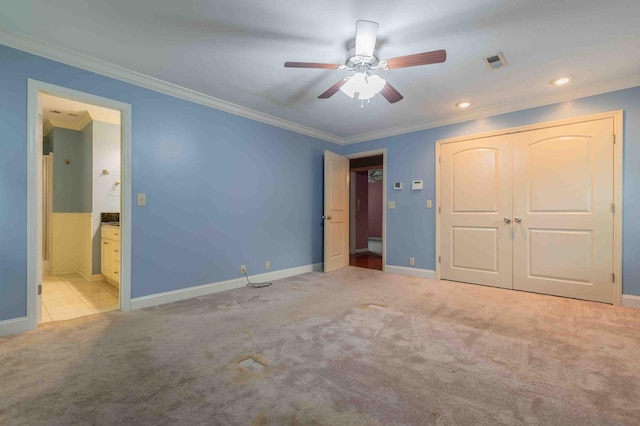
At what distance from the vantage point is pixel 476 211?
13.2ft

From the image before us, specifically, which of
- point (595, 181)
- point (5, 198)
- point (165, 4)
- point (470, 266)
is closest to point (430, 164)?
point (470, 266)

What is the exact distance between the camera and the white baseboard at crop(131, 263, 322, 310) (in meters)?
3.00

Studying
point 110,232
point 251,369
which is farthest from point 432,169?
point 110,232

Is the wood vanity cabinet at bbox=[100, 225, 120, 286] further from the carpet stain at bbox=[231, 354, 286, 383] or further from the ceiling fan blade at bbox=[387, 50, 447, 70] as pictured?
the ceiling fan blade at bbox=[387, 50, 447, 70]

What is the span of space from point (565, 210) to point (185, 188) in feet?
14.6

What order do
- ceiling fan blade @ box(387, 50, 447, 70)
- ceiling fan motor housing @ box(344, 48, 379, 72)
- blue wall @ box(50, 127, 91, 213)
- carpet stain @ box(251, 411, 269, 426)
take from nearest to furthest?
carpet stain @ box(251, 411, 269, 426)
ceiling fan blade @ box(387, 50, 447, 70)
ceiling fan motor housing @ box(344, 48, 379, 72)
blue wall @ box(50, 127, 91, 213)

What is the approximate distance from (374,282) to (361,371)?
236 cm

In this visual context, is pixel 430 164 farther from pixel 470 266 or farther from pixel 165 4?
pixel 165 4

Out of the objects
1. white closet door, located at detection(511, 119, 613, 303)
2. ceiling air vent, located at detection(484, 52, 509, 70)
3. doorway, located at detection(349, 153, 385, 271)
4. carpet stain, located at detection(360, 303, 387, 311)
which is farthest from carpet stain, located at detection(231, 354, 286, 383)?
doorway, located at detection(349, 153, 385, 271)

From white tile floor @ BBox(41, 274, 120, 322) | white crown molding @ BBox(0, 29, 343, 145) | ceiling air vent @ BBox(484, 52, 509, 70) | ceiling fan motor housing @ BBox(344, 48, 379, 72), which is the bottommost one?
white tile floor @ BBox(41, 274, 120, 322)

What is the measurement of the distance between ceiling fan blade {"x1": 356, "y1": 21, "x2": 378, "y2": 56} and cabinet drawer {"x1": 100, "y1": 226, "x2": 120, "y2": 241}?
3669mm

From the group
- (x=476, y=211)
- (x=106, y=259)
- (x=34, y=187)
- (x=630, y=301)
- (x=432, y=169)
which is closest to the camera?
(x=34, y=187)

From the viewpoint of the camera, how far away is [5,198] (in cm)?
229

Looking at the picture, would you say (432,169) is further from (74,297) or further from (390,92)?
(74,297)
